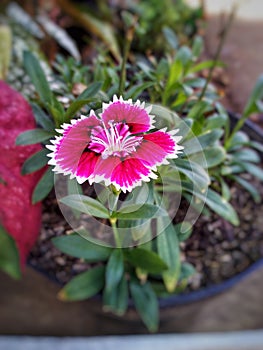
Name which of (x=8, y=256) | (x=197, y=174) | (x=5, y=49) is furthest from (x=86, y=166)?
(x=5, y=49)

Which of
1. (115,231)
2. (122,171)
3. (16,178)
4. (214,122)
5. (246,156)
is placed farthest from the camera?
(246,156)

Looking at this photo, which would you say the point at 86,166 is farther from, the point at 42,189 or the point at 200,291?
the point at 200,291

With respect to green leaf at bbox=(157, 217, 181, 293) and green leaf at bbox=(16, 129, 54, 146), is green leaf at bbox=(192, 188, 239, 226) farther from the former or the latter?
green leaf at bbox=(16, 129, 54, 146)

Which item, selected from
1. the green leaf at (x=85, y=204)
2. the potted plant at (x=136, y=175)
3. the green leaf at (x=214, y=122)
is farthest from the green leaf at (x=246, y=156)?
the green leaf at (x=85, y=204)

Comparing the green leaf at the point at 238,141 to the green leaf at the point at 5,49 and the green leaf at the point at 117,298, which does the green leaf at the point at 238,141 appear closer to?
the green leaf at the point at 117,298

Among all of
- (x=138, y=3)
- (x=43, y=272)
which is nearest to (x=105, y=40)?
(x=138, y=3)

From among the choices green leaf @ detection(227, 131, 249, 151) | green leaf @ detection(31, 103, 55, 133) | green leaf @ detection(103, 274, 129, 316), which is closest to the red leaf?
green leaf @ detection(31, 103, 55, 133)
